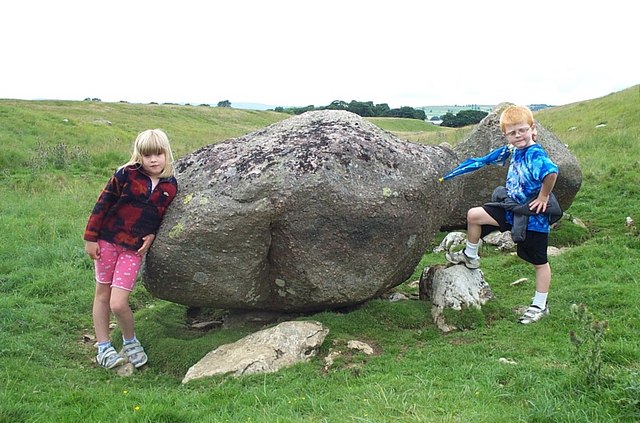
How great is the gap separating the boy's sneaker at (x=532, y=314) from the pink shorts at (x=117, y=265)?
4.99 meters

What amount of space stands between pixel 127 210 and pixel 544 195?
5209mm

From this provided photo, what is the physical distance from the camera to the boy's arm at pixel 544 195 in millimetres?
7270

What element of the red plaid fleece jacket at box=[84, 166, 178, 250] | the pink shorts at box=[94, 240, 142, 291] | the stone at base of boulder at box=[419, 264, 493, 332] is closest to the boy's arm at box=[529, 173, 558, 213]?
the stone at base of boulder at box=[419, 264, 493, 332]

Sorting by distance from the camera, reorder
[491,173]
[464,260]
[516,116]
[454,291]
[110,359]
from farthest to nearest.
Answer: [491,173]
[464,260]
[454,291]
[516,116]
[110,359]

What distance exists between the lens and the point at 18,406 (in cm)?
565

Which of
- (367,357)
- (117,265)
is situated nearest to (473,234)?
(367,357)

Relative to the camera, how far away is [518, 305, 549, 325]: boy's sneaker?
7.52m

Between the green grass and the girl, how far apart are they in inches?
32.3

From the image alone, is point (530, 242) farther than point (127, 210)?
Yes

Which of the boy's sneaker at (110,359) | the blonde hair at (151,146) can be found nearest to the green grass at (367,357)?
the boy's sneaker at (110,359)

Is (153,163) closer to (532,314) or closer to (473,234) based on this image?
(473,234)

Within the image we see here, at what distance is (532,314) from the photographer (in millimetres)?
7570

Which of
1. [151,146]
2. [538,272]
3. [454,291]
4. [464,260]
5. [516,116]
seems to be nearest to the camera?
[151,146]

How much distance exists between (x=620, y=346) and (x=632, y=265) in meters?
3.89
